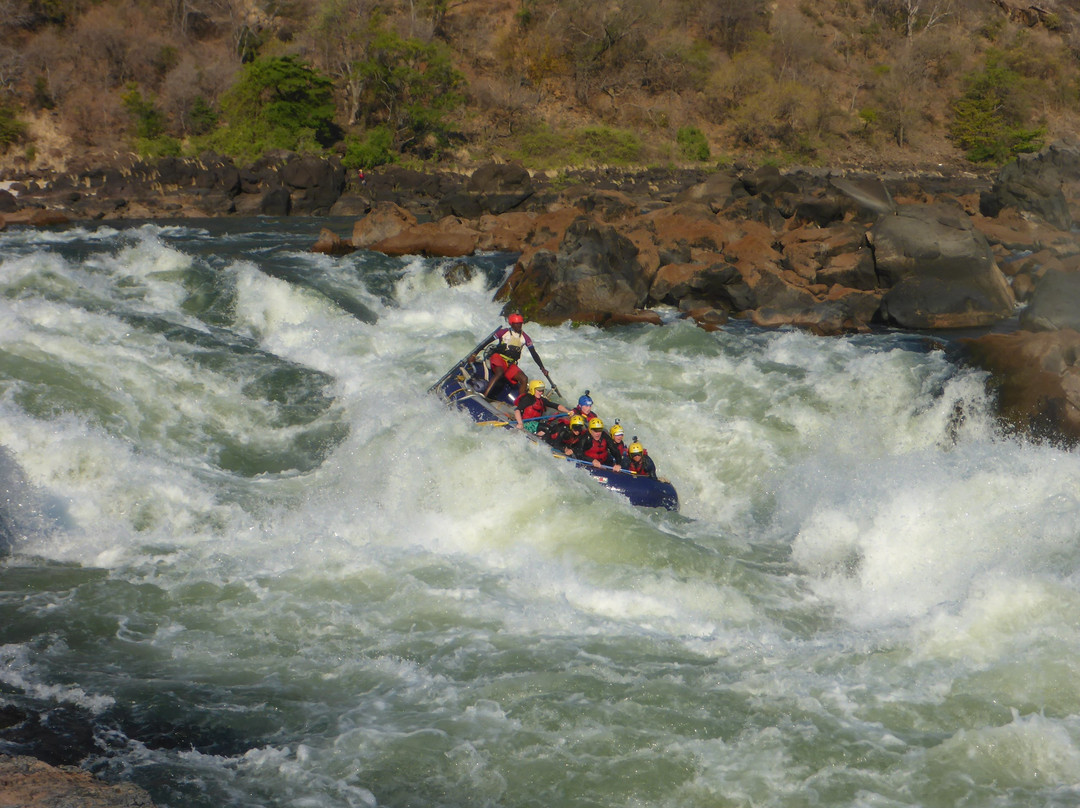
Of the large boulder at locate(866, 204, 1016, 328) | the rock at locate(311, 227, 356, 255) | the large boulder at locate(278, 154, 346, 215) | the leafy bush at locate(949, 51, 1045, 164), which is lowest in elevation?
the large boulder at locate(278, 154, 346, 215)

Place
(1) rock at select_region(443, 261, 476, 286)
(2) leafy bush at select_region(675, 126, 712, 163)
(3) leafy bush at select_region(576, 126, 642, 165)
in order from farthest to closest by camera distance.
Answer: (2) leafy bush at select_region(675, 126, 712, 163)
(3) leafy bush at select_region(576, 126, 642, 165)
(1) rock at select_region(443, 261, 476, 286)

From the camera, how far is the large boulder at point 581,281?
1619cm

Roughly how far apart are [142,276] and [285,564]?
1036 centimetres

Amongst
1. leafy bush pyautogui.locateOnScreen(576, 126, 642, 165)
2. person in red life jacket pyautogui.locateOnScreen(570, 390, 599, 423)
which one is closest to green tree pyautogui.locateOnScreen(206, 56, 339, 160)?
leafy bush pyautogui.locateOnScreen(576, 126, 642, 165)

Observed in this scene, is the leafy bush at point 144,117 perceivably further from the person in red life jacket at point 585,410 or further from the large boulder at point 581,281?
the person in red life jacket at point 585,410

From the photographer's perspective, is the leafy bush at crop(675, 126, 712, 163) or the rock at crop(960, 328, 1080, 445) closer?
the rock at crop(960, 328, 1080, 445)

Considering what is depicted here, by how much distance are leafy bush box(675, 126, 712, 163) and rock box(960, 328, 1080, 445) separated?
33.3 m

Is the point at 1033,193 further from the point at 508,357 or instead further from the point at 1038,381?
the point at 508,357

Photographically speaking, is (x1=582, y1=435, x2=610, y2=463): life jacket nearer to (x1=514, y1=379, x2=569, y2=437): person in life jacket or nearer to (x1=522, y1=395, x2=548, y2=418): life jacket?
(x1=514, y1=379, x2=569, y2=437): person in life jacket

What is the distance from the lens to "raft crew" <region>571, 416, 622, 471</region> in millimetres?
→ 9922

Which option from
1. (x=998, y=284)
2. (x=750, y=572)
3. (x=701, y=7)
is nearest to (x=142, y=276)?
(x=750, y=572)

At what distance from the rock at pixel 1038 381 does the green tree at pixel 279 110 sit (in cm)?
2930

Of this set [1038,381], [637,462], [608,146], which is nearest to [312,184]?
[608,146]

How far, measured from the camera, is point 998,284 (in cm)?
1708
